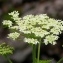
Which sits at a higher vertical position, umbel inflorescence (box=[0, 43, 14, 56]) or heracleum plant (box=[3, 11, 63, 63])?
heracleum plant (box=[3, 11, 63, 63])

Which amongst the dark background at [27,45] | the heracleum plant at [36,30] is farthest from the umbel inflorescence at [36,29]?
the dark background at [27,45]

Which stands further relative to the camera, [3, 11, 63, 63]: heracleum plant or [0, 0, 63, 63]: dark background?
[0, 0, 63, 63]: dark background

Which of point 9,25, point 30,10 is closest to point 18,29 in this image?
point 9,25

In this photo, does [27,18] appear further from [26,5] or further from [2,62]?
[26,5]

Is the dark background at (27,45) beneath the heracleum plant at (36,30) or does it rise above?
above

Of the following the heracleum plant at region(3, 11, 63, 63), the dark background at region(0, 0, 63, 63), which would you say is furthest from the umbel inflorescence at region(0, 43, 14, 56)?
the dark background at region(0, 0, 63, 63)

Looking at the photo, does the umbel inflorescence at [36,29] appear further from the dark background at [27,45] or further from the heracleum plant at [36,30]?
the dark background at [27,45]

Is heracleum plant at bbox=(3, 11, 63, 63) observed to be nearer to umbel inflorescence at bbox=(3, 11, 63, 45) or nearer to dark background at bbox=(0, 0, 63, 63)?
umbel inflorescence at bbox=(3, 11, 63, 45)
